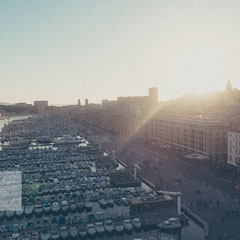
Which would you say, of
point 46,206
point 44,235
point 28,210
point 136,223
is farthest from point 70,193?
point 136,223

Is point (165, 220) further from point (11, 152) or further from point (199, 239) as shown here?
point (11, 152)

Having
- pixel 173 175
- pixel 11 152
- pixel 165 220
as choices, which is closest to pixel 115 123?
pixel 11 152

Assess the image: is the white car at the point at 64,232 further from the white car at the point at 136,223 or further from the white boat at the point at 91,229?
the white car at the point at 136,223

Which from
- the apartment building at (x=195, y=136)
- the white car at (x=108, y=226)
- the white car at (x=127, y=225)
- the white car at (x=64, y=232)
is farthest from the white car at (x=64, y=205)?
the apartment building at (x=195, y=136)

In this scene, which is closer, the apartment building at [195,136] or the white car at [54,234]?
the white car at [54,234]

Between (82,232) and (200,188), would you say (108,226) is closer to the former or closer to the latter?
(82,232)

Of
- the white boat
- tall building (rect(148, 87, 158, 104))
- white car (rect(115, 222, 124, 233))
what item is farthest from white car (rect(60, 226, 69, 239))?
tall building (rect(148, 87, 158, 104))

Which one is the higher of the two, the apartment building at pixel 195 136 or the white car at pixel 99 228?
the apartment building at pixel 195 136
